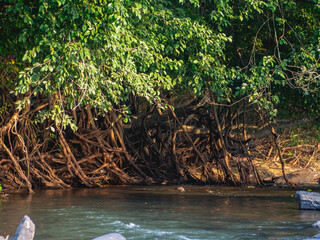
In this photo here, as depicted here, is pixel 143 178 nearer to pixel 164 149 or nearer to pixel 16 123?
pixel 164 149

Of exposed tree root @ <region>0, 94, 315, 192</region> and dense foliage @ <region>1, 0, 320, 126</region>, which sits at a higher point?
dense foliage @ <region>1, 0, 320, 126</region>

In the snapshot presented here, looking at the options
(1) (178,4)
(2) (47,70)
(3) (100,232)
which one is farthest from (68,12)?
(1) (178,4)

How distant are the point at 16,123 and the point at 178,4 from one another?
4.31m

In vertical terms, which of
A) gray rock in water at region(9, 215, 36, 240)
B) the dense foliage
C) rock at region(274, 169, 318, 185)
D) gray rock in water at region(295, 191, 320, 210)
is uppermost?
the dense foliage

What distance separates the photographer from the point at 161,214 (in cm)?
952

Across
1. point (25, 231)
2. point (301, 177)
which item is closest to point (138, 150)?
point (301, 177)

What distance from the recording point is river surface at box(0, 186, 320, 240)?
7738 millimetres

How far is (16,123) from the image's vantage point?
11961 millimetres

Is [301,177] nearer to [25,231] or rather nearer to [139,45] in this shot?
[139,45]

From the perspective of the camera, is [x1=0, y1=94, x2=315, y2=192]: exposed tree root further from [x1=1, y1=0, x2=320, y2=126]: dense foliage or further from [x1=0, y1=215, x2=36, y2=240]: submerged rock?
[x1=0, y1=215, x2=36, y2=240]: submerged rock

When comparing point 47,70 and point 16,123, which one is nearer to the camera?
point 47,70

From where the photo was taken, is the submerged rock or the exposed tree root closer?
the submerged rock

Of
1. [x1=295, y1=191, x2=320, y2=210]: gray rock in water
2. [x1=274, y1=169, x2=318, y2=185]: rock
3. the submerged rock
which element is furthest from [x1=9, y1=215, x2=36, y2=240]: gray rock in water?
[x1=274, y1=169, x2=318, y2=185]: rock

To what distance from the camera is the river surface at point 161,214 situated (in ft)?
25.4
